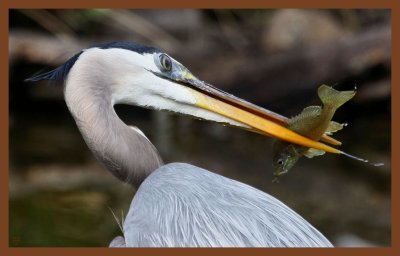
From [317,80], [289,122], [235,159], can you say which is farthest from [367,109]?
[289,122]

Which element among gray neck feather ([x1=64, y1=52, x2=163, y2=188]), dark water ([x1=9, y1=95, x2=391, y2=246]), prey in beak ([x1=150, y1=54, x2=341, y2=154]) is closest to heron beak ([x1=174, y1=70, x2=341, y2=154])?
prey in beak ([x1=150, y1=54, x2=341, y2=154])

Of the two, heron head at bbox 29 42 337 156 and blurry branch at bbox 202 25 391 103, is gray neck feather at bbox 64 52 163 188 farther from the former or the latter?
blurry branch at bbox 202 25 391 103

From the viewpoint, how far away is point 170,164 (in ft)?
7.82

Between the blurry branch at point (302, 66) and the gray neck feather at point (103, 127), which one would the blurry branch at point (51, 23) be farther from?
the gray neck feather at point (103, 127)

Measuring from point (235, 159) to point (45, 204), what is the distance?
1773 millimetres

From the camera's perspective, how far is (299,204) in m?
5.25

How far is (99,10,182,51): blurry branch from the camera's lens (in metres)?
7.29

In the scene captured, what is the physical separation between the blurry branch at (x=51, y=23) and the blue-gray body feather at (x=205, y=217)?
5035mm

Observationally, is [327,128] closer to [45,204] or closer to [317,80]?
[45,204]

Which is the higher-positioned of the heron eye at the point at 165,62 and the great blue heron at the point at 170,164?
the heron eye at the point at 165,62

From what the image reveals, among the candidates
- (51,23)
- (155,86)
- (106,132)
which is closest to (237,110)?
(155,86)

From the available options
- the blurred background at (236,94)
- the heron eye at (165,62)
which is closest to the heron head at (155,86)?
the heron eye at (165,62)

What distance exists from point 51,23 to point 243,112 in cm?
497

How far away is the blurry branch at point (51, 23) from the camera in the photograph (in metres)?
7.07
